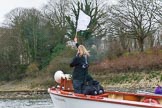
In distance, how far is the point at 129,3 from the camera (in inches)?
2044

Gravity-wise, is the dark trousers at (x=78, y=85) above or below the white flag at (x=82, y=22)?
below

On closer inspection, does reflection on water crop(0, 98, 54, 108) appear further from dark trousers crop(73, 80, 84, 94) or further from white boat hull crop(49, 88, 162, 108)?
dark trousers crop(73, 80, 84, 94)

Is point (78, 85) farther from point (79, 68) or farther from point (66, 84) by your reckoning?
point (66, 84)

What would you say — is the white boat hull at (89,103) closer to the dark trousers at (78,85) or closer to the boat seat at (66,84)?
the dark trousers at (78,85)

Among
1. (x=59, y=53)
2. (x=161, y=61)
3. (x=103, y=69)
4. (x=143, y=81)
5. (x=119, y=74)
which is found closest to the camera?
(x=143, y=81)

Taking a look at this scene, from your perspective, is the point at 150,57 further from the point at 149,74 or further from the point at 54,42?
the point at 54,42

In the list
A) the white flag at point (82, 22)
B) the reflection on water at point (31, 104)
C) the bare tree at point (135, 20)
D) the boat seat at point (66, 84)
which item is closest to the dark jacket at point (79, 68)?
the boat seat at point (66, 84)

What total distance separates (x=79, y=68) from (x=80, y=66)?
0.09 meters

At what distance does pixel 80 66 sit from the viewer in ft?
41.4

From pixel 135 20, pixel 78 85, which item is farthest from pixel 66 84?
pixel 135 20

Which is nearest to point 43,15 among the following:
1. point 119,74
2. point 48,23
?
point 48,23

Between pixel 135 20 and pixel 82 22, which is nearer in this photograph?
pixel 82 22

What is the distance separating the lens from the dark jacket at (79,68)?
12570mm

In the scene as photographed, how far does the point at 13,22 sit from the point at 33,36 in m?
3.45
